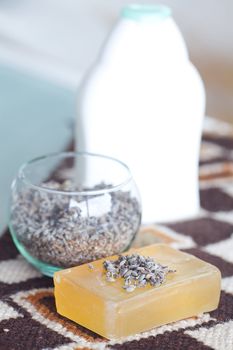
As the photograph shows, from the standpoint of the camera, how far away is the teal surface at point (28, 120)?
28.4 inches

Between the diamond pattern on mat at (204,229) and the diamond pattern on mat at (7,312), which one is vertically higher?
the diamond pattern on mat at (7,312)

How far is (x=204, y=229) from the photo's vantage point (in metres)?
0.64

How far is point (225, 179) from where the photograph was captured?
76 centimetres

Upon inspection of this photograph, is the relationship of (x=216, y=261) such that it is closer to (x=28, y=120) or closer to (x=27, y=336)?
(x=27, y=336)

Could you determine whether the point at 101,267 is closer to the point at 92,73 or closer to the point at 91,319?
the point at 91,319

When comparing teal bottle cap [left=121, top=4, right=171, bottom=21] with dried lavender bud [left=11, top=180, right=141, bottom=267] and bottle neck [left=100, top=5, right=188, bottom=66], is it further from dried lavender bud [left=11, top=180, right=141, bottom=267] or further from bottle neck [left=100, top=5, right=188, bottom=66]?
dried lavender bud [left=11, top=180, right=141, bottom=267]

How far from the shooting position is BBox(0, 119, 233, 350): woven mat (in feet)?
1.48

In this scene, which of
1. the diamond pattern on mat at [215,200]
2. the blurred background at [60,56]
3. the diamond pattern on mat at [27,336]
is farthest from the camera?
the blurred background at [60,56]

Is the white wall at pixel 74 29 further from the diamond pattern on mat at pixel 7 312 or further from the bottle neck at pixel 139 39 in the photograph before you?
the diamond pattern on mat at pixel 7 312

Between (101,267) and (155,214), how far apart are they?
18 cm

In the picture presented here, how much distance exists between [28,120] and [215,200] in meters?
0.23

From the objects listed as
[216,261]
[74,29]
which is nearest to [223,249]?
[216,261]

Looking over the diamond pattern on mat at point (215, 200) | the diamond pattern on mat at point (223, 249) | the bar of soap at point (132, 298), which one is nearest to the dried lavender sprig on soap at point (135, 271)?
the bar of soap at point (132, 298)

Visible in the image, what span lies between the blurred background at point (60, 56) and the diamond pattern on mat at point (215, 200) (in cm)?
17
